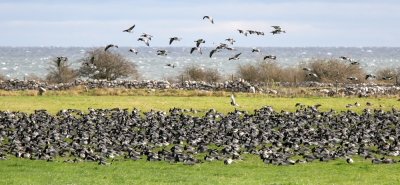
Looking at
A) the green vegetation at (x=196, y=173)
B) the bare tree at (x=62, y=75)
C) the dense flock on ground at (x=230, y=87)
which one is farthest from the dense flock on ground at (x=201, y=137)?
the bare tree at (x=62, y=75)

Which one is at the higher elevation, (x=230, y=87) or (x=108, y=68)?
(x=108, y=68)

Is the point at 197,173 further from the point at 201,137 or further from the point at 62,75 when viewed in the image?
the point at 62,75

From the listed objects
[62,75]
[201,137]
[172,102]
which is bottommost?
[201,137]

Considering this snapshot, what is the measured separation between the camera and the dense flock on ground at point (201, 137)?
3316 cm

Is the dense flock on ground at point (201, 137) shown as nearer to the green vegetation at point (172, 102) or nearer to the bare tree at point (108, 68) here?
the green vegetation at point (172, 102)

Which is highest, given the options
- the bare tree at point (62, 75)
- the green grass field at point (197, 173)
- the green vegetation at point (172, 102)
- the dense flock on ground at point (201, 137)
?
the bare tree at point (62, 75)

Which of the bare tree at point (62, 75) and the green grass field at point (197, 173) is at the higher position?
the bare tree at point (62, 75)

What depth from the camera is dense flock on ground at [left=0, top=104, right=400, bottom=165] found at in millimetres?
33156

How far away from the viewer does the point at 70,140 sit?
3912 cm

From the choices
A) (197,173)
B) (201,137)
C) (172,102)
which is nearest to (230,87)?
(172,102)

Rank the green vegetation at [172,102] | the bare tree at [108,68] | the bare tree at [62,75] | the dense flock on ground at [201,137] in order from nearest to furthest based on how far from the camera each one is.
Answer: the dense flock on ground at [201,137], the green vegetation at [172,102], the bare tree at [62,75], the bare tree at [108,68]

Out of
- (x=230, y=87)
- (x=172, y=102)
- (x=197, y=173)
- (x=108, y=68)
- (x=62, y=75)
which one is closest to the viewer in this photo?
(x=197, y=173)

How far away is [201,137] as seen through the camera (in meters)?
38.7

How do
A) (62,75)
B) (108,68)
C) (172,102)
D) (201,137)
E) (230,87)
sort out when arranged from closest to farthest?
(201,137), (172,102), (230,87), (62,75), (108,68)
